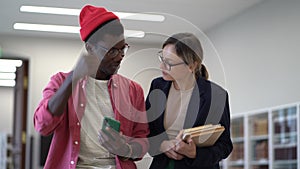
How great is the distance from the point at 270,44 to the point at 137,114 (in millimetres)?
4769

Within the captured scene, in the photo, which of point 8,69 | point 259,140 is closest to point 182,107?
point 259,140

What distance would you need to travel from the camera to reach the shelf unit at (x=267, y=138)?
5613mm

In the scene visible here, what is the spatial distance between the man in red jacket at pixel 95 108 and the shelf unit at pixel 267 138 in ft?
13.0

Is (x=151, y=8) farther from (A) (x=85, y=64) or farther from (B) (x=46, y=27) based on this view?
(A) (x=85, y=64)

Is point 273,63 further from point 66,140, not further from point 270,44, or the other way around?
point 66,140

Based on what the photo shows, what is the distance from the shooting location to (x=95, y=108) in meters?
1.78

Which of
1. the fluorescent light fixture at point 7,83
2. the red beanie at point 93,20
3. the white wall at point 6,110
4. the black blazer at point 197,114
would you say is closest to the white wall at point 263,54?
the black blazer at point 197,114

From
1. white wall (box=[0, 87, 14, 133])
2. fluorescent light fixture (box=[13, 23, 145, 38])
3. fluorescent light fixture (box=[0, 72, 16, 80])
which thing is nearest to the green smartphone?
fluorescent light fixture (box=[13, 23, 145, 38])

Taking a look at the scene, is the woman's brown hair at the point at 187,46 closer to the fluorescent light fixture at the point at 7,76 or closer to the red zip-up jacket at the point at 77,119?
the red zip-up jacket at the point at 77,119

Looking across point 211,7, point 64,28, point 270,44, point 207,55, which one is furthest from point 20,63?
point 207,55

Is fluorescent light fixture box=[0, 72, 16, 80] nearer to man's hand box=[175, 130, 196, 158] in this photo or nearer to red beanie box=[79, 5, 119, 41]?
man's hand box=[175, 130, 196, 158]

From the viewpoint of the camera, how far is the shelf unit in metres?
5.61

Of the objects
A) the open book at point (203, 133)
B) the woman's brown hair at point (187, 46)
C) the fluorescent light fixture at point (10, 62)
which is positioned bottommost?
the open book at point (203, 133)

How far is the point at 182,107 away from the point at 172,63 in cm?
17
